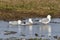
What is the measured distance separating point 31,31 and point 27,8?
775cm

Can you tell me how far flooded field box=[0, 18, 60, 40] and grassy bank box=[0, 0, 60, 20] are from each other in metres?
2.73

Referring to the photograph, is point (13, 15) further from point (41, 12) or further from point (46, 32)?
point (46, 32)

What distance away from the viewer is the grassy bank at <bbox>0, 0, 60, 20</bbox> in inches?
1063

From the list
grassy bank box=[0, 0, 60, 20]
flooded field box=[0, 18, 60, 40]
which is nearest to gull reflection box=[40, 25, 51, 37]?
flooded field box=[0, 18, 60, 40]

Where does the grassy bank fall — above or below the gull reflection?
above

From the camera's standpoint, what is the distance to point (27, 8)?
28.8 m

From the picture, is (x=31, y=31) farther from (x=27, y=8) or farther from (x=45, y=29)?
(x=27, y=8)

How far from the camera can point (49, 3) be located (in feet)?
99.1

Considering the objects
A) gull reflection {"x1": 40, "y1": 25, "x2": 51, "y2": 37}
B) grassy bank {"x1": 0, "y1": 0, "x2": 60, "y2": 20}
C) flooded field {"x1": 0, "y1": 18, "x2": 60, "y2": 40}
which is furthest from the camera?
grassy bank {"x1": 0, "y1": 0, "x2": 60, "y2": 20}

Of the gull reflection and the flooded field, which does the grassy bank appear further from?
the gull reflection

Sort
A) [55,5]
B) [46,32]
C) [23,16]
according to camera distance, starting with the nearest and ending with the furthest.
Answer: [46,32] < [23,16] < [55,5]

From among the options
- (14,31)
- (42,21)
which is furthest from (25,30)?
(42,21)

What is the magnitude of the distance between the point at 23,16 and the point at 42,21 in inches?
119

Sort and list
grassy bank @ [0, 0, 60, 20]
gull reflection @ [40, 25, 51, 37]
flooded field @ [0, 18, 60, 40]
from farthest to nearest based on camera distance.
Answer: grassy bank @ [0, 0, 60, 20], gull reflection @ [40, 25, 51, 37], flooded field @ [0, 18, 60, 40]
